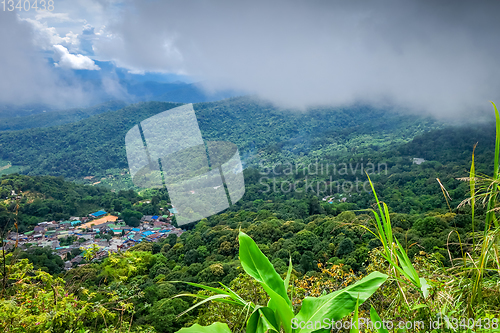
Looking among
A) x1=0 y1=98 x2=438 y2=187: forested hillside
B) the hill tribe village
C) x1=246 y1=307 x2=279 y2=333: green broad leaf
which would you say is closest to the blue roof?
the hill tribe village

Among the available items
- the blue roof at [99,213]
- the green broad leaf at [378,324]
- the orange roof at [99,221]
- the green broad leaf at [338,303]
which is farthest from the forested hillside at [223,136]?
the green broad leaf at [378,324]

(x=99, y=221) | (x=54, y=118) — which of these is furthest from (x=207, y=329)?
(x=54, y=118)

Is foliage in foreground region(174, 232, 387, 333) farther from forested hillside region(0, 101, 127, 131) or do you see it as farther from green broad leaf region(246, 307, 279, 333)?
forested hillside region(0, 101, 127, 131)

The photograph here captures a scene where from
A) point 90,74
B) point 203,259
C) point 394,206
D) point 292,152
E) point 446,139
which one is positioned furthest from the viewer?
point 90,74

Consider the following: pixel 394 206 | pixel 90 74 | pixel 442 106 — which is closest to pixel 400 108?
pixel 442 106

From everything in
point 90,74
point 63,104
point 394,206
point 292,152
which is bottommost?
point 292,152

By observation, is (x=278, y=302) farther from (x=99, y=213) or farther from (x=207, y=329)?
(x=99, y=213)

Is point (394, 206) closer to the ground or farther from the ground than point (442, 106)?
closer to the ground

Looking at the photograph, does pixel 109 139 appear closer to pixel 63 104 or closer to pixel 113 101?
pixel 113 101
